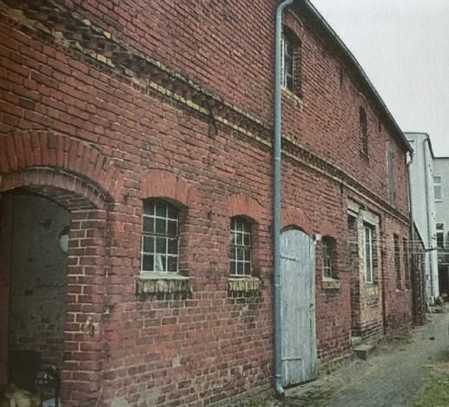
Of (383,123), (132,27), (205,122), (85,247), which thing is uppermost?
(383,123)

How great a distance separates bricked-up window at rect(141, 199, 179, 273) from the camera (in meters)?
6.21

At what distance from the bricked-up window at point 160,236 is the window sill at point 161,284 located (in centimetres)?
12

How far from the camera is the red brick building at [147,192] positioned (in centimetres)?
495

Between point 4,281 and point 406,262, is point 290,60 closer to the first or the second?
point 4,281

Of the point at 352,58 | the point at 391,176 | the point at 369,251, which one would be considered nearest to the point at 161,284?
the point at 352,58

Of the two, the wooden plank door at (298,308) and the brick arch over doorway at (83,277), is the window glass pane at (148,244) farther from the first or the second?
the wooden plank door at (298,308)

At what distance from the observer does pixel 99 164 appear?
17.5 feet

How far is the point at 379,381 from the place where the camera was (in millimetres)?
9680

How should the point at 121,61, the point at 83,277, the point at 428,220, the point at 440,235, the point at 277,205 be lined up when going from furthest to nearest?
the point at 440,235
the point at 428,220
the point at 277,205
the point at 121,61
the point at 83,277

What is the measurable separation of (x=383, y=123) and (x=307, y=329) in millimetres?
9636

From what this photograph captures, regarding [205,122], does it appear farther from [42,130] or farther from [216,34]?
[42,130]

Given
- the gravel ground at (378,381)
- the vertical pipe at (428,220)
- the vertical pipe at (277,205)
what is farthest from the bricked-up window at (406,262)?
the vertical pipe at (277,205)

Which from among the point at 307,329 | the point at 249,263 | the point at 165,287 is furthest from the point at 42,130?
the point at 307,329

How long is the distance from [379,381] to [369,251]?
5.97 meters
